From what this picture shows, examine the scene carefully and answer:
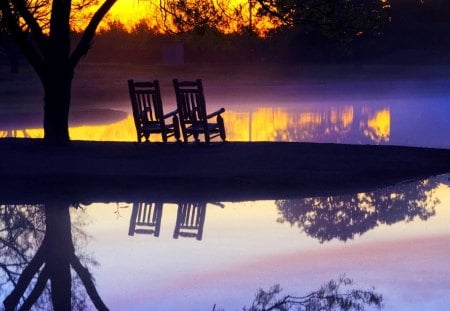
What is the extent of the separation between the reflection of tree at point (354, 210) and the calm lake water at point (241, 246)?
0.01m

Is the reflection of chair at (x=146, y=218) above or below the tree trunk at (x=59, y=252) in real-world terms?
below

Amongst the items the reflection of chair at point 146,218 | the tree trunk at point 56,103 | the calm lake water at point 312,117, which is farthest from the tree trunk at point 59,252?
the calm lake water at point 312,117

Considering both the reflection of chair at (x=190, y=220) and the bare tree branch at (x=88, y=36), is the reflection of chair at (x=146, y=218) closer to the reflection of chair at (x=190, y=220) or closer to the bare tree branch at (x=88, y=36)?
the reflection of chair at (x=190, y=220)

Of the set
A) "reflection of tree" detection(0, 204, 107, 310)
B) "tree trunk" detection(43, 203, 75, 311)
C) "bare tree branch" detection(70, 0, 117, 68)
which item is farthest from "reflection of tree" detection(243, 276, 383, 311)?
"bare tree branch" detection(70, 0, 117, 68)

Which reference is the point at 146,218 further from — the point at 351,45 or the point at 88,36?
the point at 351,45

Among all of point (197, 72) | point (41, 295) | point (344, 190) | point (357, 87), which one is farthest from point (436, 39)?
point (41, 295)

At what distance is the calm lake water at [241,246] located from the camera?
802 cm

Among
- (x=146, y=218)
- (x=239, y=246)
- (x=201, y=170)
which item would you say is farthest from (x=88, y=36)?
(x=239, y=246)

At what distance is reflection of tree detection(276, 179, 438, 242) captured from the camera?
1122cm

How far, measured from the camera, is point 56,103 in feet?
63.1

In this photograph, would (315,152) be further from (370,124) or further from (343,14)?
(370,124)

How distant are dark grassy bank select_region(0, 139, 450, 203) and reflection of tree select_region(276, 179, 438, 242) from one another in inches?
21.0

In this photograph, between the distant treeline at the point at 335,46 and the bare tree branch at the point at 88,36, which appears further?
the distant treeline at the point at 335,46

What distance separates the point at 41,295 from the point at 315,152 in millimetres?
9948
